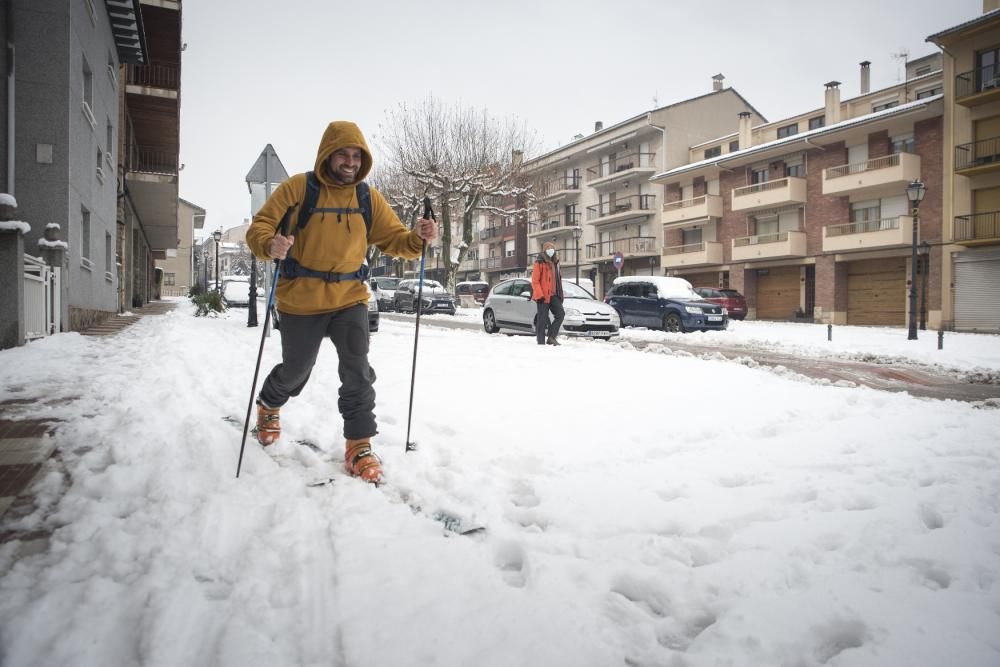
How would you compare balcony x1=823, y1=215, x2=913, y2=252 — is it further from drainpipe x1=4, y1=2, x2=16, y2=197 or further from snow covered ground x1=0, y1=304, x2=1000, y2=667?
drainpipe x1=4, y1=2, x2=16, y2=197

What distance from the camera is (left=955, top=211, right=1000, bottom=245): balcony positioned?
21.8 meters

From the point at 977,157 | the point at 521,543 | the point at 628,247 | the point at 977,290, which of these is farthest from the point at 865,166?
the point at 521,543

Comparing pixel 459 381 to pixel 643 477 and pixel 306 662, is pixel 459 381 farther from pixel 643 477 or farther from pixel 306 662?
pixel 306 662

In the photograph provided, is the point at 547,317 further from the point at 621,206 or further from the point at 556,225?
the point at 556,225

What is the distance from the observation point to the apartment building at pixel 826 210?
958 inches

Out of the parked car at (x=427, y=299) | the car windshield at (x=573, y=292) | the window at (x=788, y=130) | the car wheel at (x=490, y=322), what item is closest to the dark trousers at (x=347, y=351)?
the car windshield at (x=573, y=292)

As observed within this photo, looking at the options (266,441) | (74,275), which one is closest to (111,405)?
(266,441)

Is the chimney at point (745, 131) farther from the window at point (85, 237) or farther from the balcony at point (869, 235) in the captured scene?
the window at point (85, 237)

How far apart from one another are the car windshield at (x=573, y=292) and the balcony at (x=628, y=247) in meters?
24.6

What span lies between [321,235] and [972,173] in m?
27.8

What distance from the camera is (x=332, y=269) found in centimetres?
311

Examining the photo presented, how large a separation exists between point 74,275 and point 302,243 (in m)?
8.87

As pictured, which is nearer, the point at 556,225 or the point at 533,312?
the point at 533,312

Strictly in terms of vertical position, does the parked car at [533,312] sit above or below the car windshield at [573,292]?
below
